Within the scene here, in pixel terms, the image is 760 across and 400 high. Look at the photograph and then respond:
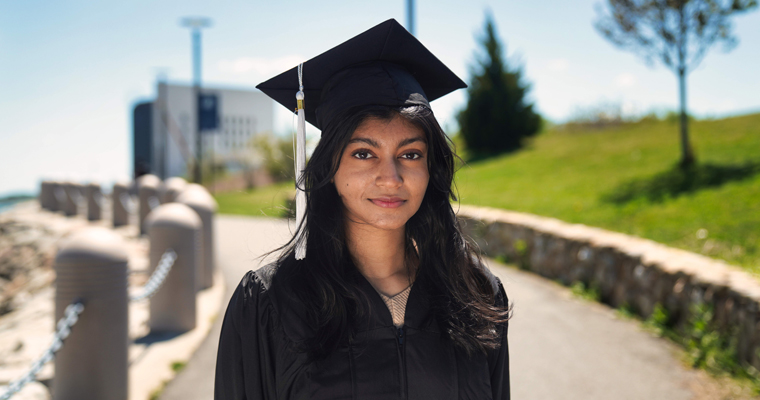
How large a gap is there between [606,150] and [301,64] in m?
15.4

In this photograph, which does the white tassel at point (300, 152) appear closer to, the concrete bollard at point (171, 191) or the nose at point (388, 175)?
the nose at point (388, 175)

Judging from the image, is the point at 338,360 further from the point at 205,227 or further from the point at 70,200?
the point at 70,200

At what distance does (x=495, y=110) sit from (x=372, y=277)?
22358mm

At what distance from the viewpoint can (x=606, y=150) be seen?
51.1 feet

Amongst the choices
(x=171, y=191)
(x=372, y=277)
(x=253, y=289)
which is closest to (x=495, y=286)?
(x=372, y=277)

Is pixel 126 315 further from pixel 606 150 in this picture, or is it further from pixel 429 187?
pixel 606 150

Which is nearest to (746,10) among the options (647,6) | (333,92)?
(647,6)

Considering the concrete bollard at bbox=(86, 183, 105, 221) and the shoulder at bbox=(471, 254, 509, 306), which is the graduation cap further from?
the concrete bollard at bbox=(86, 183, 105, 221)

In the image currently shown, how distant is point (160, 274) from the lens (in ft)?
16.6

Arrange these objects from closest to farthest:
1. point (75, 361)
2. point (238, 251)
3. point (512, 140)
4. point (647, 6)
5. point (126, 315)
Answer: point (75, 361) → point (126, 315) → point (238, 251) → point (647, 6) → point (512, 140)

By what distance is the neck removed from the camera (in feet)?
6.17

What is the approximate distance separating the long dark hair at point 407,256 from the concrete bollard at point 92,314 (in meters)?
2.12

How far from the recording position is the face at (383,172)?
171 cm

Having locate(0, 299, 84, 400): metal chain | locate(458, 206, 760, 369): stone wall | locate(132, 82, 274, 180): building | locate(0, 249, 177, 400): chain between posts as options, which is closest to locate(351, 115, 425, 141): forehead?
locate(458, 206, 760, 369): stone wall
